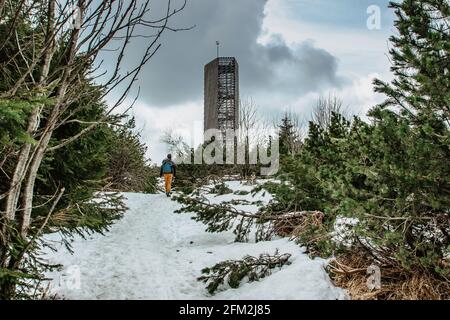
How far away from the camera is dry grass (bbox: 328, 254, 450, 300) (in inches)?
148

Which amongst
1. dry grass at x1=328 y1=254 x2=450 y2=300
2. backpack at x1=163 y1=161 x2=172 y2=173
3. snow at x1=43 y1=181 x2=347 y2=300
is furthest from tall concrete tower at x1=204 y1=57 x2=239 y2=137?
dry grass at x1=328 y1=254 x2=450 y2=300

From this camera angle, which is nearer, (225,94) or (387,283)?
(387,283)

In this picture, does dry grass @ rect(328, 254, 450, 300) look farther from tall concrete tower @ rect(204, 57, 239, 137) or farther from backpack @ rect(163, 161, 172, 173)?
tall concrete tower @ rect(204, 57, 239, 137)

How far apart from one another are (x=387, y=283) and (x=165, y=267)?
3.76 m

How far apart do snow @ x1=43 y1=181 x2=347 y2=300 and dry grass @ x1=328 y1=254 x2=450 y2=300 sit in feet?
0.54

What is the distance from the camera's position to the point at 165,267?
657 centimetres

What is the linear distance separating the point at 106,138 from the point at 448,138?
645 cm

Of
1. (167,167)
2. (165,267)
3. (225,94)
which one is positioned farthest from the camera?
(225,94)

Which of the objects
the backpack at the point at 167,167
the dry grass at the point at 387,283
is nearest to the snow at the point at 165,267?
the dry grass at the point at 387,283

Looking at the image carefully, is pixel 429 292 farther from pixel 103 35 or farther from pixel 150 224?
pixel 150 224

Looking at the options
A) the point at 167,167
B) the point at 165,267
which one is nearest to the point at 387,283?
the point at 165,267

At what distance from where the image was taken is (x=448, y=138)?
122 inches

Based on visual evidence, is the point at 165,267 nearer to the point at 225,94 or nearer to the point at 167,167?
the point at 167,167
